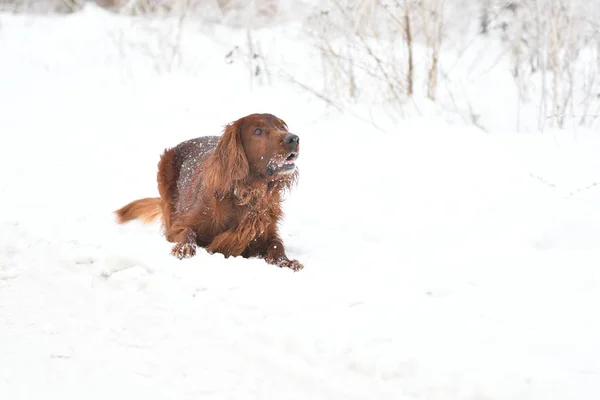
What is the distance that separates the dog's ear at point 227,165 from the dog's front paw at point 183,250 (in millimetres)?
379

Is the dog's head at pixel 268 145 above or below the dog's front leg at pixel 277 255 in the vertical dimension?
above

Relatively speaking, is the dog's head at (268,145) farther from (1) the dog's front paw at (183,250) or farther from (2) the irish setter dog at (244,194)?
(1) the dog's front paw at (183,250)

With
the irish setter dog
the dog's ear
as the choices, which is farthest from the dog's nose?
the dog's ear

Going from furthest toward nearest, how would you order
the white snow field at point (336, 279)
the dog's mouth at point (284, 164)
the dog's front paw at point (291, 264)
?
the dog's mouth at point (284, 164) < the dog's front paw at point (291, 264) < the white snow field at point (336, 279)

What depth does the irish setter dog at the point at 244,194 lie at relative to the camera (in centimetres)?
405

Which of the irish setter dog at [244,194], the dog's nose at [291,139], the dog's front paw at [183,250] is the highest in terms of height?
the dog's nose at [291,139]

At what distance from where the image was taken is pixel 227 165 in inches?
162

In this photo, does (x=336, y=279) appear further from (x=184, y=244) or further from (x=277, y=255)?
(x=184, y=244)

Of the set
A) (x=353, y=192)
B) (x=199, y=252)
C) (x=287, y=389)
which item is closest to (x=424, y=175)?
(x=353, y=192)

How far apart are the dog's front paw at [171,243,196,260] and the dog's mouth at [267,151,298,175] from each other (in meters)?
0.66

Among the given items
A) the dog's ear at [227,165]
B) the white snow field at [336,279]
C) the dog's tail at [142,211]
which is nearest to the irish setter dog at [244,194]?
the dog's ear at [227,165]

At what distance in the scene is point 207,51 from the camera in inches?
418

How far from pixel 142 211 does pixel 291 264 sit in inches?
64.5

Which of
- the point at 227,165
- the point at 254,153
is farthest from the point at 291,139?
the point at 227,165
